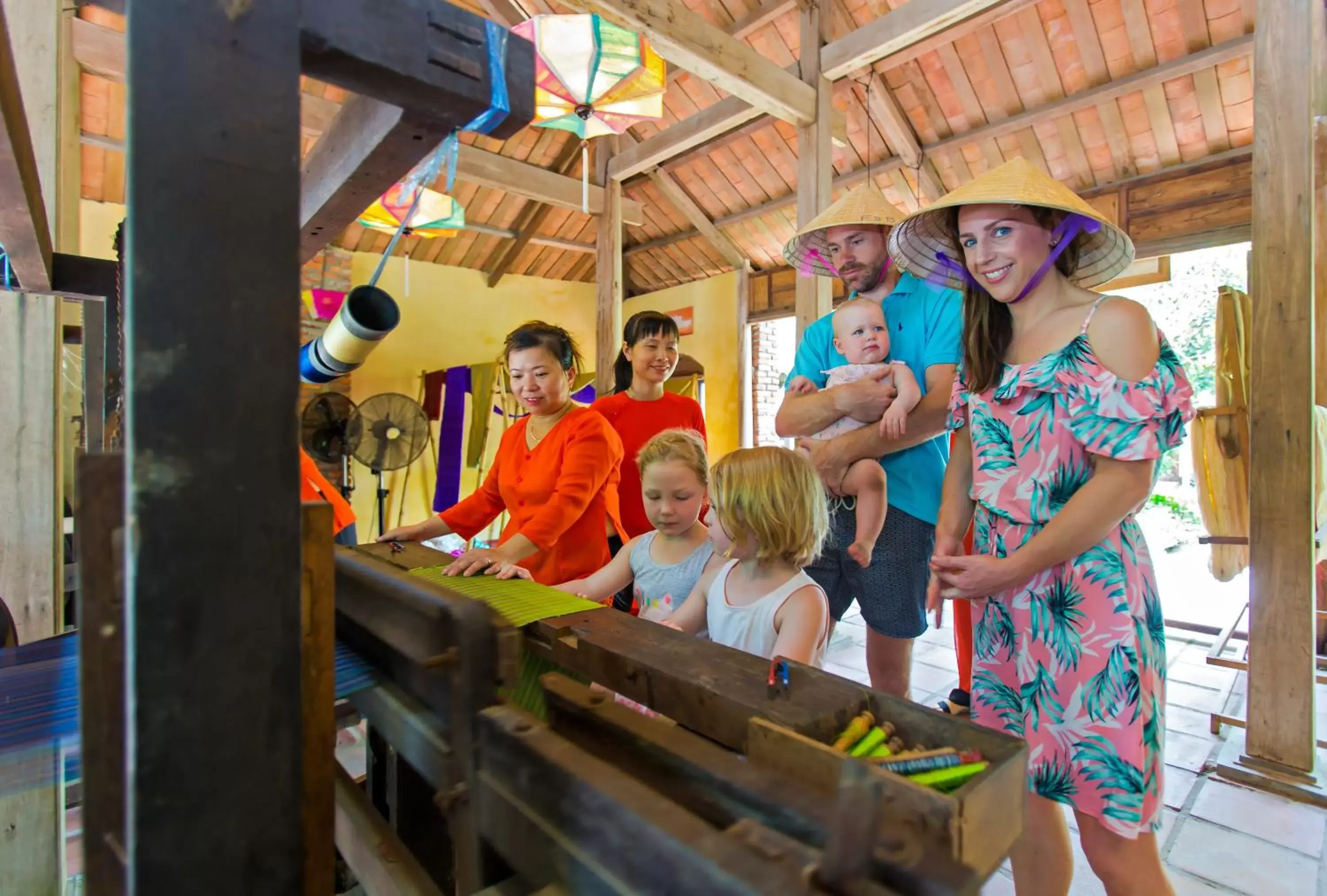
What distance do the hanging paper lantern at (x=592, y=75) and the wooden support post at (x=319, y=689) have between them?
278 cm

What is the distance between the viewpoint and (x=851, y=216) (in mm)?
1905

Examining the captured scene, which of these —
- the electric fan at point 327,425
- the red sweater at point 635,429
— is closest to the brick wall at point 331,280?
the electric fan at point 327,425

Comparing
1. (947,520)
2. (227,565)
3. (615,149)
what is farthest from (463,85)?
(615,149)

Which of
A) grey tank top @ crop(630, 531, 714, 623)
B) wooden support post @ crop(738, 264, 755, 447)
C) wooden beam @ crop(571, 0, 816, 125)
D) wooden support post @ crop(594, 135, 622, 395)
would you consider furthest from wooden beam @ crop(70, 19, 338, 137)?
wooden support post @ crop(738, 264, 755, 447)

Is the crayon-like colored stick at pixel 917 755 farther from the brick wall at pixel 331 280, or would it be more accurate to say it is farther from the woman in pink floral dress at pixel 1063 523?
the brick wall at pixel 331 280

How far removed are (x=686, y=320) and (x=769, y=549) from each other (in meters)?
8.13

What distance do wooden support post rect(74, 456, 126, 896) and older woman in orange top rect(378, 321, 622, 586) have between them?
1.33 m

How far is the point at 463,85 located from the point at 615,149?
6.86 meters

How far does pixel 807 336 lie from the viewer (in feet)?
7.39

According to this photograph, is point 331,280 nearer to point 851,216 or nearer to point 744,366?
point 744,366

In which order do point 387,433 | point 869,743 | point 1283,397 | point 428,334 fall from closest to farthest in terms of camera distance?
1. point 869,743
2. point 1283,397
3. point 387,433
4. point 428,334

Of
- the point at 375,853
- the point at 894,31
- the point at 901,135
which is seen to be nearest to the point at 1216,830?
the point at 375,853

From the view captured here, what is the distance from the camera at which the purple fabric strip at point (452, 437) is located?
276 inches

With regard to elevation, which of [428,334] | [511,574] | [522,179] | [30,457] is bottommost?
[511,574]
